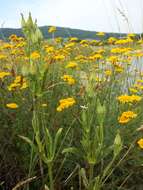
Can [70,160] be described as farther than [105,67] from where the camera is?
No

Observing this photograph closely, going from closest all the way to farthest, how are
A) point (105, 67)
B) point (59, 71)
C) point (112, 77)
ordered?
point (112, 77), point (59, 71), point (105, 67)

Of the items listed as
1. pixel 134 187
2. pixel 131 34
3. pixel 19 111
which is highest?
pixel 131 34

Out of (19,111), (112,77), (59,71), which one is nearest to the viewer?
(19,111)

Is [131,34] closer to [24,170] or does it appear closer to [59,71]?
[59,71]

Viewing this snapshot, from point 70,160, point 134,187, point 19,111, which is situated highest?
point 19,111

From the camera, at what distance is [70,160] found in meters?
2.86

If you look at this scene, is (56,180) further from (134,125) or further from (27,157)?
(134,125)

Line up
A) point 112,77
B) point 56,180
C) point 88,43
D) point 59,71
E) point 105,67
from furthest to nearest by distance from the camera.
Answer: point 88,43
point 105,67
point 59,71
point 112,77
point 56,180

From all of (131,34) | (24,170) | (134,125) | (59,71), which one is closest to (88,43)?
(131,34)

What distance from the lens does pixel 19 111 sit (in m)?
3.07

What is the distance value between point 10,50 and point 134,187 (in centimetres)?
185

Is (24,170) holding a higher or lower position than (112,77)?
lower

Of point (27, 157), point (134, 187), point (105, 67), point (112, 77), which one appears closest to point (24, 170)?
point (27, 157)

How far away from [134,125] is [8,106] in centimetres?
76
